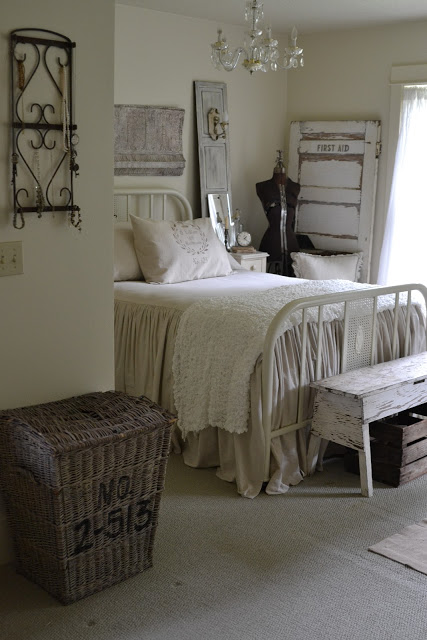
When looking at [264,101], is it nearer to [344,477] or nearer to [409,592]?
[344,477]

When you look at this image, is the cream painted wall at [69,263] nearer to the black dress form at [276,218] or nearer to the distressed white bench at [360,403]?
the distressed white bench at [360,403]

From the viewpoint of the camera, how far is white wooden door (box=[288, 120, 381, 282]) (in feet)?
18.6

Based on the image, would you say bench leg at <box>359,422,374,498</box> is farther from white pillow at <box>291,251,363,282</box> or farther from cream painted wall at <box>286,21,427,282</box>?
cream painted wall at <box>286,21,427,282</box>

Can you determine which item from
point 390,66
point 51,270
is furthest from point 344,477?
point 390,66

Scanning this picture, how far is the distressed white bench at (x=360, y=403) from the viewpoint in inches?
130

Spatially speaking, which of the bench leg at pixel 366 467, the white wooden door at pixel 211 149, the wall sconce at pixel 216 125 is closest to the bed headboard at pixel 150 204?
the white wooden door at pixel 211 149

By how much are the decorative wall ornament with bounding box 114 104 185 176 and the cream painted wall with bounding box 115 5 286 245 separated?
0.19 feet

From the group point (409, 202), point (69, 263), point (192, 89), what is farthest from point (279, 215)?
point (69, 263)

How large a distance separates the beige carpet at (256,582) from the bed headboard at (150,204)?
2.28 m

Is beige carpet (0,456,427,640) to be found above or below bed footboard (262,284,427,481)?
below

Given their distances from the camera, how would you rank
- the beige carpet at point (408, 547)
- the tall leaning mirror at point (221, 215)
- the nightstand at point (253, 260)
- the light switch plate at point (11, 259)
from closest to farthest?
the light switch plate at point (11, 259) → the beige carpet at point (408, 547) → the nightstand at point (253, 260) → the tall leaning mirror at point (221, 215)

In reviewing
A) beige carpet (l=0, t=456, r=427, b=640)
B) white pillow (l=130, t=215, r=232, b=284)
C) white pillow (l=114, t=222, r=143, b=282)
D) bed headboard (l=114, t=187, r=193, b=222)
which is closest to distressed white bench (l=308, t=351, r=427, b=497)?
beige carpet (l=0, t=456, r=427, b=640)

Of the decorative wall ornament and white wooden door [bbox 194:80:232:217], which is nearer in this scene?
the decorative wall ornament

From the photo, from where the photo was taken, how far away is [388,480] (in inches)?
140
